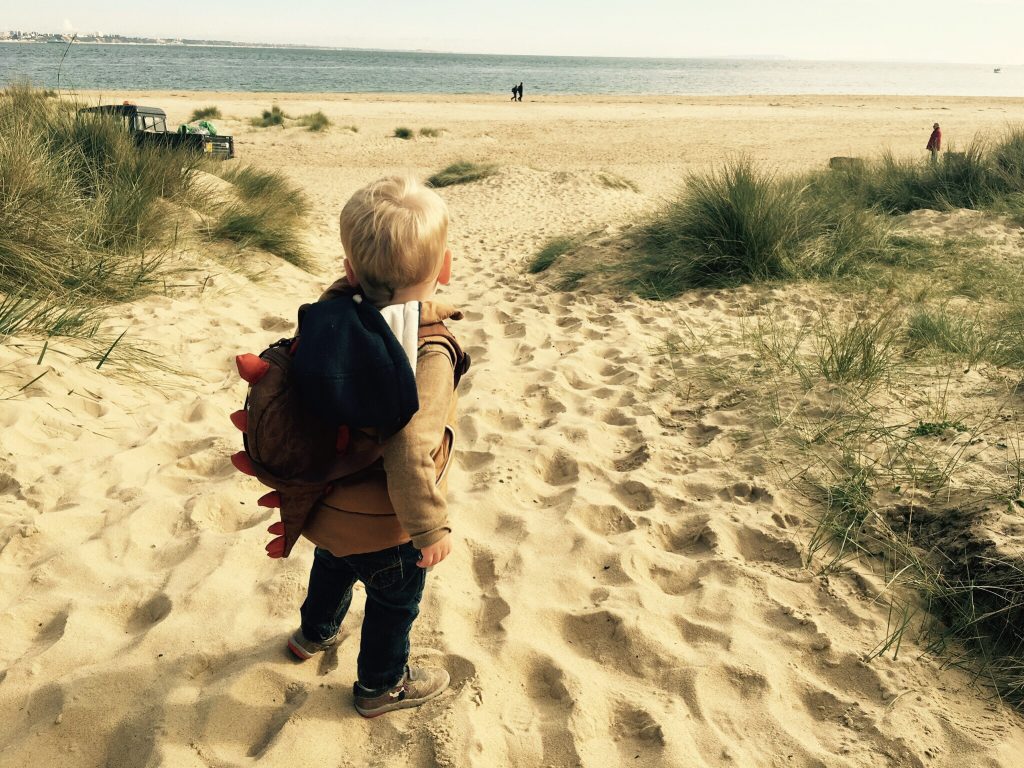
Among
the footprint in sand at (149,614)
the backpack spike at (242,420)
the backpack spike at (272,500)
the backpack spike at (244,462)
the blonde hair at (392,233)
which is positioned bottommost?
the footprint in sand at (149,614)

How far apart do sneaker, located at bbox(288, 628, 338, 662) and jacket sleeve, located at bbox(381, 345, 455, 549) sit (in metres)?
A: 0.73

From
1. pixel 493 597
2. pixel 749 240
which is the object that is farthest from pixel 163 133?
pixel 493 597

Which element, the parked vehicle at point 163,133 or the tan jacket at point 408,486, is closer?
the tan jacket at point 408,486

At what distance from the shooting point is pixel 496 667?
221cm

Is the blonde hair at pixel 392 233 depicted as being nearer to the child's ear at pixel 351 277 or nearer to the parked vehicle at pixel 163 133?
the child's ear at pixel 351 277

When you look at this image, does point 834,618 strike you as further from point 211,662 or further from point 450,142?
point 450,142

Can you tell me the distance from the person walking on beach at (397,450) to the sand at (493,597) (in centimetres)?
31

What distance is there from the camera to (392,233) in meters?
1.62

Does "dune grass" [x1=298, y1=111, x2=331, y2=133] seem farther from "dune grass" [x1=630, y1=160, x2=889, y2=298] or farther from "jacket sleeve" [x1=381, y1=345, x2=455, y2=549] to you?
"jacket sleeve" [x1=381, y1=345, x2=455, y2=549]

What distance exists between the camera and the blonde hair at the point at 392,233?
162 centimetres

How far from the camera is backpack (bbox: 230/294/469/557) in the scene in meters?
1.58

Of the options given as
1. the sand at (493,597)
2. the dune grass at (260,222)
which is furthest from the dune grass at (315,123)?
the sand at (493,597)

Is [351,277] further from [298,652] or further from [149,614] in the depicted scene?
[149,614]

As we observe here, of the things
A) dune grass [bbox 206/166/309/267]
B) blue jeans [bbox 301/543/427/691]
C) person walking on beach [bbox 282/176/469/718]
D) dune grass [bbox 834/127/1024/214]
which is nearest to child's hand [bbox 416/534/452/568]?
person walking on beach [bbox 282/176/469/718]
